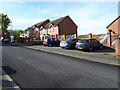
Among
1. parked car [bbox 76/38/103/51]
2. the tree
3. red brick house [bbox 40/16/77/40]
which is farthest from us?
the tree

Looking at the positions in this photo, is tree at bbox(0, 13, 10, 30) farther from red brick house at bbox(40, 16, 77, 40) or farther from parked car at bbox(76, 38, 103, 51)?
parked car at bbox(76, 38, 103, 51)

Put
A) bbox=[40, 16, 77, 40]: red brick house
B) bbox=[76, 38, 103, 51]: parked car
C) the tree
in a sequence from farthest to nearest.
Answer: the tree → bbox=[40, 16, 77, 40]: red brick house → bbox=[76, 38, 103, 51]: parked car

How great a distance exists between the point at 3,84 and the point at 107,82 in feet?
13.1

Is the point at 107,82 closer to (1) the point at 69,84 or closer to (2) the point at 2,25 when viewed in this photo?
(1) the point at 69,84

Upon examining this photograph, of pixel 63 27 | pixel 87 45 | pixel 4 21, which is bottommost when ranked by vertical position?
pixel 87 45

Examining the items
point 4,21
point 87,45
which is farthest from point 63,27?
point 4,21

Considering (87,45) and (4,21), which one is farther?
(4,21)

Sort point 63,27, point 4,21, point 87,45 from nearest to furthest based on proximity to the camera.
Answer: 1. point 87,45
2. point 63,27
3. point 4,21

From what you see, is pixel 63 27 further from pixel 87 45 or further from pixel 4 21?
pixel 4 21

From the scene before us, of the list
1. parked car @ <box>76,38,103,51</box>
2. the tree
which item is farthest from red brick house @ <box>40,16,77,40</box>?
the tree

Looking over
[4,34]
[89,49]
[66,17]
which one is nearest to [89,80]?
[89,49]

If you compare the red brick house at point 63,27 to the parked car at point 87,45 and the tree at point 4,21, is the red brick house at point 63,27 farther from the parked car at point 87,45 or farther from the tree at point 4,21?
the tree at point 4,21

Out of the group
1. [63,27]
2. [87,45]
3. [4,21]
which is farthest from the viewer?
[4,21]

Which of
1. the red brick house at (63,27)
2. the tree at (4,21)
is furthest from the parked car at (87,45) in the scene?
the tree at (4,21)
